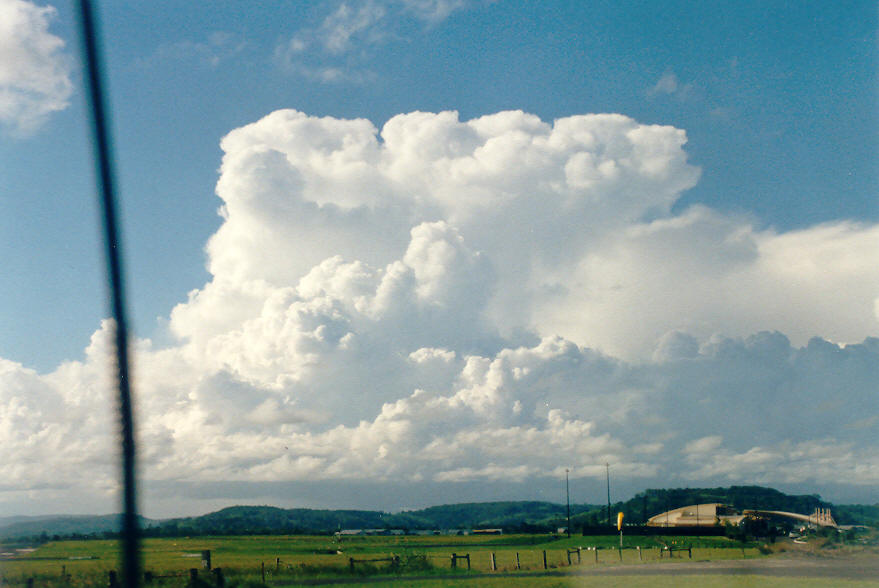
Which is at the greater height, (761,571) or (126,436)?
(126,436)

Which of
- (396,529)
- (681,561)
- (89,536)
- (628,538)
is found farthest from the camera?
(396,529)

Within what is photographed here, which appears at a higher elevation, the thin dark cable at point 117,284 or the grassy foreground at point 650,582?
the thin dark cable at point 117,284

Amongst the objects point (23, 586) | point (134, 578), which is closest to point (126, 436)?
point (134, 578)

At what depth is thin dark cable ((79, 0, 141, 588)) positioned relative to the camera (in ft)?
37.4

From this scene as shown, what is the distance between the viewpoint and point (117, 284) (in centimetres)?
1202

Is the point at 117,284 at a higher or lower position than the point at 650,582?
higher

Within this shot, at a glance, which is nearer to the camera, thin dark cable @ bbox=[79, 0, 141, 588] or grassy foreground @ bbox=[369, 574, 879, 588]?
thin dark cable @ bbox=[79, 0, 141, 588]

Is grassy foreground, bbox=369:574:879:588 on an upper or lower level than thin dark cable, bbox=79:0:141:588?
lower

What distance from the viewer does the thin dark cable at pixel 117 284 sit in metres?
11.4

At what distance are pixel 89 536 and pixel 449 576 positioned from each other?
126 m

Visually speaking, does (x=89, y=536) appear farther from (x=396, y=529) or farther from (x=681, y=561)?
(x=681, y=561)

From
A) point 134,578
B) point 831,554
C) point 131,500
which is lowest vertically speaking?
point 831,554

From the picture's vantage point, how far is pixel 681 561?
5356cm

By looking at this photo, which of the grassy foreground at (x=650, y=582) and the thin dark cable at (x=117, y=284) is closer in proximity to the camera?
the thin dark cable at (x=117, y=284)
